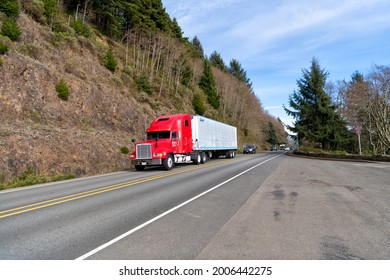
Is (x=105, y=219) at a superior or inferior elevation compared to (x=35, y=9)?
inferior

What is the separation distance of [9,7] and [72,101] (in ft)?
32.9

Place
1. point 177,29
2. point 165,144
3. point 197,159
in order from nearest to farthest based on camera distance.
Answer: point 165,144, point 197,159, point 177,29

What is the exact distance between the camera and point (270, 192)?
8719 mm

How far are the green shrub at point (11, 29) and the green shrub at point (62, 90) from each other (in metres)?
5.54

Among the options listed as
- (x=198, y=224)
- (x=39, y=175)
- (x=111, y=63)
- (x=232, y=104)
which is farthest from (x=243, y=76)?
(x=198, y=224)

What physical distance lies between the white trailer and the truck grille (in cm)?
543

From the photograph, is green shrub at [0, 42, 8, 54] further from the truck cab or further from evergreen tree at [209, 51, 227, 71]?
evergreen tree at [209, 51, 227, 71]

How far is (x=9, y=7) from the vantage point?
2322 cm

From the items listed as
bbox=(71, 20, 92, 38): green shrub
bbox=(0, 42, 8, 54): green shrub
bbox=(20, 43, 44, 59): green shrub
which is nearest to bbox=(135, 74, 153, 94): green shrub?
bbox=(71, 20, 92, 38): green shrub

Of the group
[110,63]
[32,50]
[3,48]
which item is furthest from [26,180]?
[110,63]

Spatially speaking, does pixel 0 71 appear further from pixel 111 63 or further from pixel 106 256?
pixel 106 256

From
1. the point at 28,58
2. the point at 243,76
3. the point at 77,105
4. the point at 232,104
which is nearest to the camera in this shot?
the point at 28,58

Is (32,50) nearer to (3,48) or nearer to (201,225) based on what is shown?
(3,48)

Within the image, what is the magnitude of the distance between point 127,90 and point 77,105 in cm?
1058
